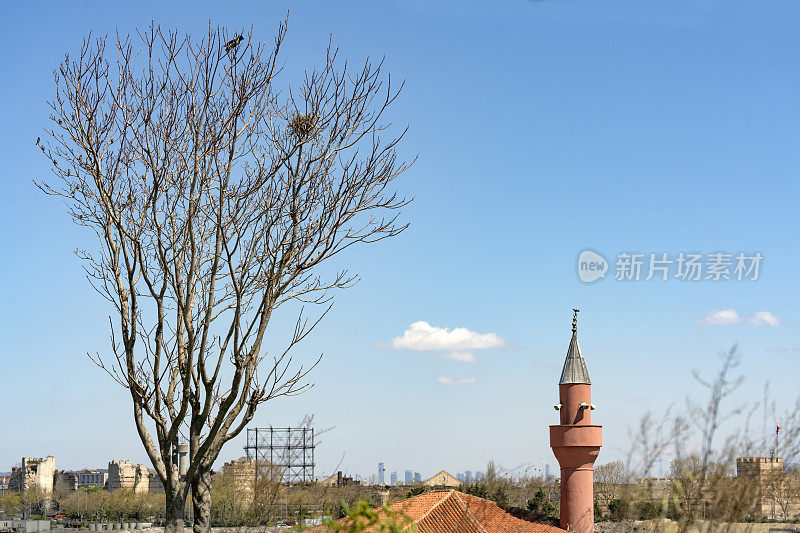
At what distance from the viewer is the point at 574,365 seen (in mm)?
18672

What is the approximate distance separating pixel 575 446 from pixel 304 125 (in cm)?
1377

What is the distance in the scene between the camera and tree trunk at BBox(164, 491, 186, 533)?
5.92 m

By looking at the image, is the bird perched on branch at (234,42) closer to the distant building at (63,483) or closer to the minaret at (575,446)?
the minaret at (575,446)

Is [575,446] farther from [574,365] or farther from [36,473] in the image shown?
[36,473]

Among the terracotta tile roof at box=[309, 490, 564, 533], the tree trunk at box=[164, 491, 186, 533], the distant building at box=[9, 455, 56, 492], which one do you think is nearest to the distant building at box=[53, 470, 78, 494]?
the distant building at box=[9, 455, 56, 492]

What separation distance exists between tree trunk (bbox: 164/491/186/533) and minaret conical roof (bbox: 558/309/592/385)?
45.3 ft

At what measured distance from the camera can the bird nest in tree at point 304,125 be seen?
622 cm

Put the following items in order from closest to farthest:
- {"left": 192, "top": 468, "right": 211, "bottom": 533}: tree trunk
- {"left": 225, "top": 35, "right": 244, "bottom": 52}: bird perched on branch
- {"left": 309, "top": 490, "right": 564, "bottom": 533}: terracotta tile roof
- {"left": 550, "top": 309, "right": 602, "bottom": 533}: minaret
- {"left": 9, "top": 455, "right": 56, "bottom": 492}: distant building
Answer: {"left": 192, "top": 468, "right": 211, "bottom": 533}: tree trunk → {"left": 225, "top": 35, "right": 244, "bottom": 52}: bird perched on branch → {"left": 309, "top": 490, "right": 564, "bottom": 533}: terracotta tile roof → {"left": 550, "top": 309, "right": 602, "bottom": 533}: minaret → {"left": 9, "top": 455, "right": 56, "bottom": 492}: distant building

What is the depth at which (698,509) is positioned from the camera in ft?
11.1

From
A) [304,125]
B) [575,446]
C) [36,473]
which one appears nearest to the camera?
[304,125]

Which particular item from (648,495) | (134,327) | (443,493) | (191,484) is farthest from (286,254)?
(443,493)

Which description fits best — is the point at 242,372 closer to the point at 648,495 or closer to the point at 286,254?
the point at 286,254

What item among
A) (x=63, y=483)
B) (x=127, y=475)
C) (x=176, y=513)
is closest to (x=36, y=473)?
(x=63, y=483)

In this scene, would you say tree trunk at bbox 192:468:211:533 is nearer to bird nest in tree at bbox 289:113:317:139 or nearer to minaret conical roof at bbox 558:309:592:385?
bird nest in tree at bbox 289:113:317:139
